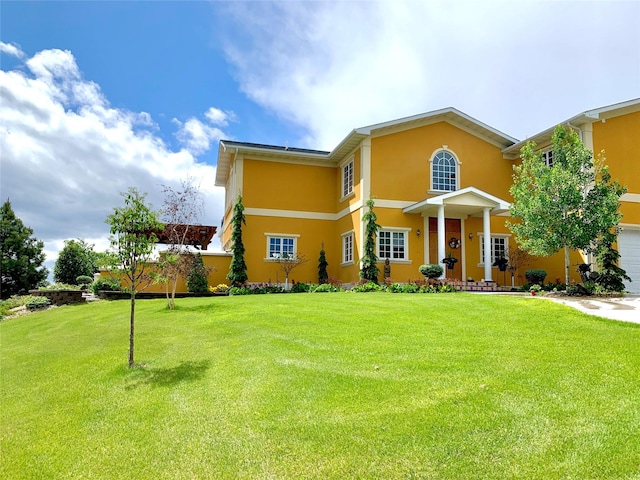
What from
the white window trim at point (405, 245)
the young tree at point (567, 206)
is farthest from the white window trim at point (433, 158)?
the young tree at point (567, 206)

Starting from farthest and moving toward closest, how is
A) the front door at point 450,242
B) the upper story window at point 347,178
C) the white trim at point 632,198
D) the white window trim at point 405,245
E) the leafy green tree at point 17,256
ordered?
the leafy green tree at point 17,256
the upper story window at point 347,178
the front door at point 450,242
the white window trim at point 405,245
the white trim at point 632,198

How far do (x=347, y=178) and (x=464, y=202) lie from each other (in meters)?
5.38

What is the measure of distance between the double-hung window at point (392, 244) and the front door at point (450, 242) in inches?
49.8

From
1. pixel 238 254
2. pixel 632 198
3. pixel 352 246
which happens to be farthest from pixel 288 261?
pixel 632 198

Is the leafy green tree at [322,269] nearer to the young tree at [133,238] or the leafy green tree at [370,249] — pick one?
the leafy green tree at [370,249]

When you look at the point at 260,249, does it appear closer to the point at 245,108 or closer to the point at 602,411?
the point at 245,108

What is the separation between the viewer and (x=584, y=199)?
11992 millimetres

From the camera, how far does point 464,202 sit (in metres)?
16.5

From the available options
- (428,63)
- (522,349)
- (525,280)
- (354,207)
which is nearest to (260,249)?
(354,207)

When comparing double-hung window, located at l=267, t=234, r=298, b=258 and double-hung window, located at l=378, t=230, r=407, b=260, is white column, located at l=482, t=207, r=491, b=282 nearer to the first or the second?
double-hung window, located at l=378, t=230, r=407, b=260

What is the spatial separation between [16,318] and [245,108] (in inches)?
400

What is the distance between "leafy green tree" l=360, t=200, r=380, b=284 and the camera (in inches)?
634

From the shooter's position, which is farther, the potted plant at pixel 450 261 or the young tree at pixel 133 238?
the potted plant at pixel 450 261

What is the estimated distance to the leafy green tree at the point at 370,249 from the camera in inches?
634
